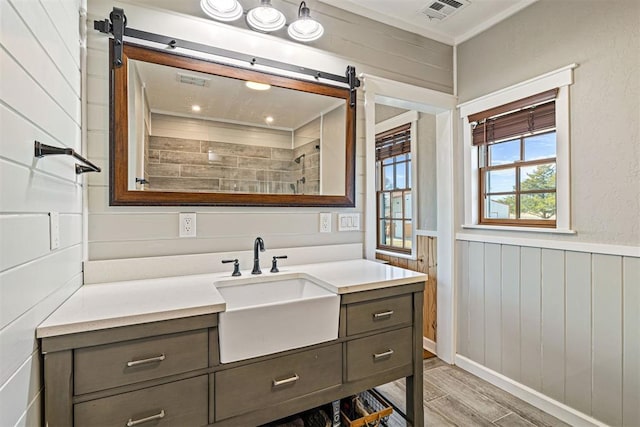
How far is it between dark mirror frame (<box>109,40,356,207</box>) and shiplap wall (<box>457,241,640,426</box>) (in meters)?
1.26

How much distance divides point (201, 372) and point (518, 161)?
2.31 metres

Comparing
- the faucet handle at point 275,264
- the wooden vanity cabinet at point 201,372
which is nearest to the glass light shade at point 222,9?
the faucet handle at point 275,264

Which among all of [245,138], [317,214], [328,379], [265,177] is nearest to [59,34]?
[245,138]

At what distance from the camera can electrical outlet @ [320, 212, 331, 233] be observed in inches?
80.0

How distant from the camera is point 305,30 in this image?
185cm

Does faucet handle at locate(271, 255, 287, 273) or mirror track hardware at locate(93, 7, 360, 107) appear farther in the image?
faucet handle at locate(271, 255, 287, 273)

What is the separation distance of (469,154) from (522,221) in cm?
65

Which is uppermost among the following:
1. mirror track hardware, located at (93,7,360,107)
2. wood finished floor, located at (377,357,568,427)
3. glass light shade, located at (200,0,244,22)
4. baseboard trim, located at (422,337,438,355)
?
glass light shade, located at (200,0,244,22)

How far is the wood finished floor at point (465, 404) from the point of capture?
192cm

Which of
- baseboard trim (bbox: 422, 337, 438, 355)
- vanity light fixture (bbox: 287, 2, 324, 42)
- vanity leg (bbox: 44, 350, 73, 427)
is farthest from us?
baseboard trim (bbox: 422, 337, 438, 355)

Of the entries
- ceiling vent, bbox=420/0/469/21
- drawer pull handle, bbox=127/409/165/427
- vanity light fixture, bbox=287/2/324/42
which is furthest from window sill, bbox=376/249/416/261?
drawer pull handle, bbox=127/409/165/427

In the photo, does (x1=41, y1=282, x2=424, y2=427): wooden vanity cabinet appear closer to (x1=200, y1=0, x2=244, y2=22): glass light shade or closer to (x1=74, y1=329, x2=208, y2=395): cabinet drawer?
(x1=74, y1=329, x2=208, y2=395): cabinet drawer

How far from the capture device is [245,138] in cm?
180

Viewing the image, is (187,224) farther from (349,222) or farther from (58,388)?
(349,222)
